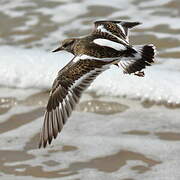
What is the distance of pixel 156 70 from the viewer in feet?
13.8

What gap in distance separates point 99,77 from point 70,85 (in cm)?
96

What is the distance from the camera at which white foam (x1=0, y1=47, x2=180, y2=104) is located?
3.98 metres

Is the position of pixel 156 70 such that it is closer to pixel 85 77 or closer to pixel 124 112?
pixel 124 112

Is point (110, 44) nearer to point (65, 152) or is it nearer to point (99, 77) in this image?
point (65, 152)

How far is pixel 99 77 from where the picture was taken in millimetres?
4266

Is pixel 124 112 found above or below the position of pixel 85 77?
below

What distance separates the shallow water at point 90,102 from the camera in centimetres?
323

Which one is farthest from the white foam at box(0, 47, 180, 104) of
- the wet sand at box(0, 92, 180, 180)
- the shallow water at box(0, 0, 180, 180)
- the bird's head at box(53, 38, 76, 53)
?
the bird's head at box(53, 38, 76, 53)

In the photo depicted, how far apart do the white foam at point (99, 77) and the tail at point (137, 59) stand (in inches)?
22.2

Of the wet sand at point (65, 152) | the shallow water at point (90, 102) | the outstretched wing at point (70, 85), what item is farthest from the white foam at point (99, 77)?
the outstretched wing at point (70, 85)

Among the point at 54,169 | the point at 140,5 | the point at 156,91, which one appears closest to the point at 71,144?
the point at 54,169

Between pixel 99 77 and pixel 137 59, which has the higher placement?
pixel 137 59

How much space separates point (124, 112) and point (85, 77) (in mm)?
546

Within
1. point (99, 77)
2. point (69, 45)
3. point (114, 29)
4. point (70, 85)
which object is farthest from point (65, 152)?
point (99, 77)
